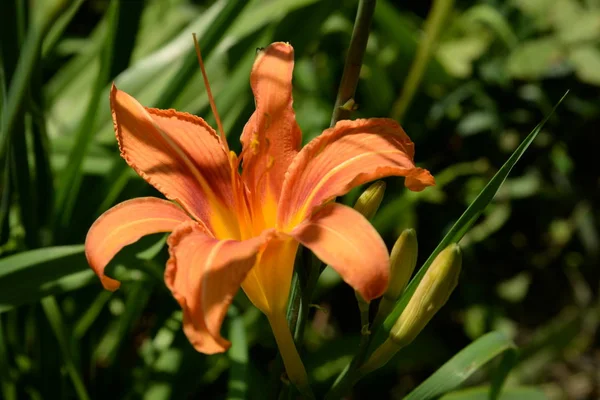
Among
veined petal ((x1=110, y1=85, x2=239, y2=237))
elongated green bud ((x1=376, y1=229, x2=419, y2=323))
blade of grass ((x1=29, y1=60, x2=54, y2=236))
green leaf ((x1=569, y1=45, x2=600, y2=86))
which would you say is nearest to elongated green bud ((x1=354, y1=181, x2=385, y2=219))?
elongated green bud ((x1=376, y1=229, x2=419, y2=323))

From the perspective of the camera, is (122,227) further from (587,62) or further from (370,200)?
(587,62)

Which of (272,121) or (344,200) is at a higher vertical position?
(272,121)

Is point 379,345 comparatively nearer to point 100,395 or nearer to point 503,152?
point 100,395

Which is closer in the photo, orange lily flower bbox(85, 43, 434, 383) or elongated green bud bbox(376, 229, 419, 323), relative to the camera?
orange lily flower bbox(85, 43, 434, 383)

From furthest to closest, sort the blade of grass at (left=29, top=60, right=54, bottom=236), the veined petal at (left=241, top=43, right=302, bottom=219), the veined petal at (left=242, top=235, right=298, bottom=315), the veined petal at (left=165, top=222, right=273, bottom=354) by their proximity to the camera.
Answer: the blade of grass at (left=29, top=60, right=54, bottom=236) → the veined petal at (left=241, top=43, right=302, bottom=219) → the veined petal at (left=242, top=235, right=298, bottom=315) → the veined petal at (left=165, top=222, right=273, bottom=354)

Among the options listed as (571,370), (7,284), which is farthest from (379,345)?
(571,370)

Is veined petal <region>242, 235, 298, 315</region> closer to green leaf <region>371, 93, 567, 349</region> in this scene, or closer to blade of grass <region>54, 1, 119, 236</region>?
green leaf <region>371, 93, 567, 349</region>

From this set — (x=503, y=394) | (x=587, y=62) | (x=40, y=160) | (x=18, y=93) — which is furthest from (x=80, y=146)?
(x=587, y=62)
